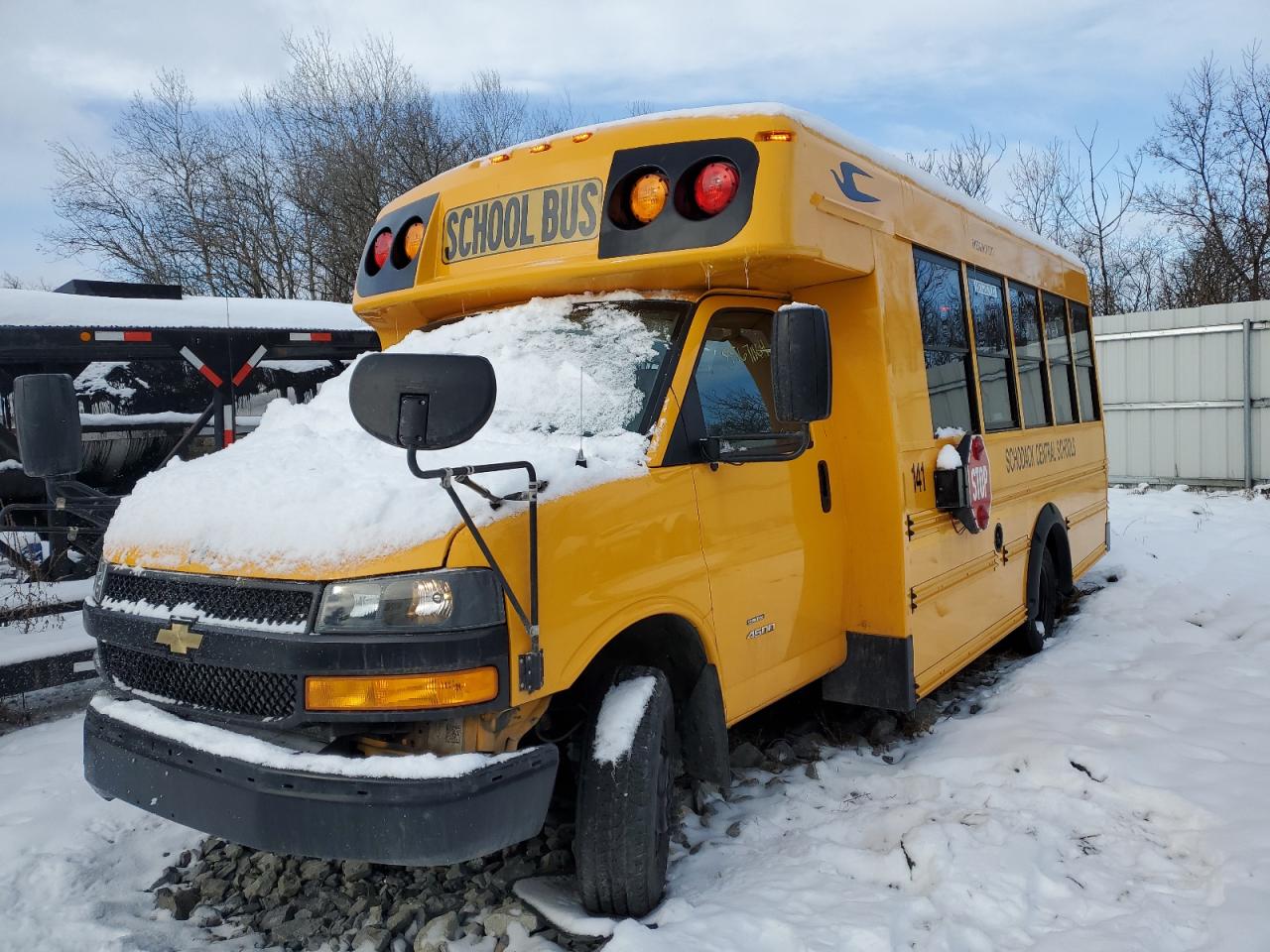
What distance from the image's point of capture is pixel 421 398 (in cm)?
236

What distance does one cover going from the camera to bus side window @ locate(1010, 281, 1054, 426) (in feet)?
18.9

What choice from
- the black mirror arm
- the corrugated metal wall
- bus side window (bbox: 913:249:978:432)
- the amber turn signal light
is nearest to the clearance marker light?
Answer: the black mirror arm

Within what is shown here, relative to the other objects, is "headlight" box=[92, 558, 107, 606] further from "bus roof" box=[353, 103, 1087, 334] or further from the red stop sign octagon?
the red stop sign octagon

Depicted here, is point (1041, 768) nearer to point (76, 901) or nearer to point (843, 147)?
point (843, 147)

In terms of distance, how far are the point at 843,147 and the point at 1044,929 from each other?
2962 millimetres

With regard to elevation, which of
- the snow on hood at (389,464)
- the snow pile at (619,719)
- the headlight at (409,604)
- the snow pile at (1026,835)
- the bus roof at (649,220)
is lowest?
the snow pile at (1026,835)

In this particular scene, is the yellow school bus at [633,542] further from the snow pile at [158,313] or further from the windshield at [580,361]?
the snow pile at [158,313]

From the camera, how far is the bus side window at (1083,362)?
709 cm

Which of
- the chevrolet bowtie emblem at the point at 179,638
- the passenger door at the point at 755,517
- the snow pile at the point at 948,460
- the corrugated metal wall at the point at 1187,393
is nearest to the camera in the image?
the chevrolet bowtie emblem at the point at 179,638

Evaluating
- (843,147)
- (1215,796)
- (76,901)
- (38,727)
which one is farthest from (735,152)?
(38,727)

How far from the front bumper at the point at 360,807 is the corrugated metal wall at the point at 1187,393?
40.8 feet

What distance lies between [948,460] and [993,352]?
3.70 ft

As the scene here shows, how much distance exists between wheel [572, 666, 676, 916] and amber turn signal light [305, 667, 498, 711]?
577 mm

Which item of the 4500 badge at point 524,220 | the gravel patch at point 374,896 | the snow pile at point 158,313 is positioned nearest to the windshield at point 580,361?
the 4500 badge at point 524,220
